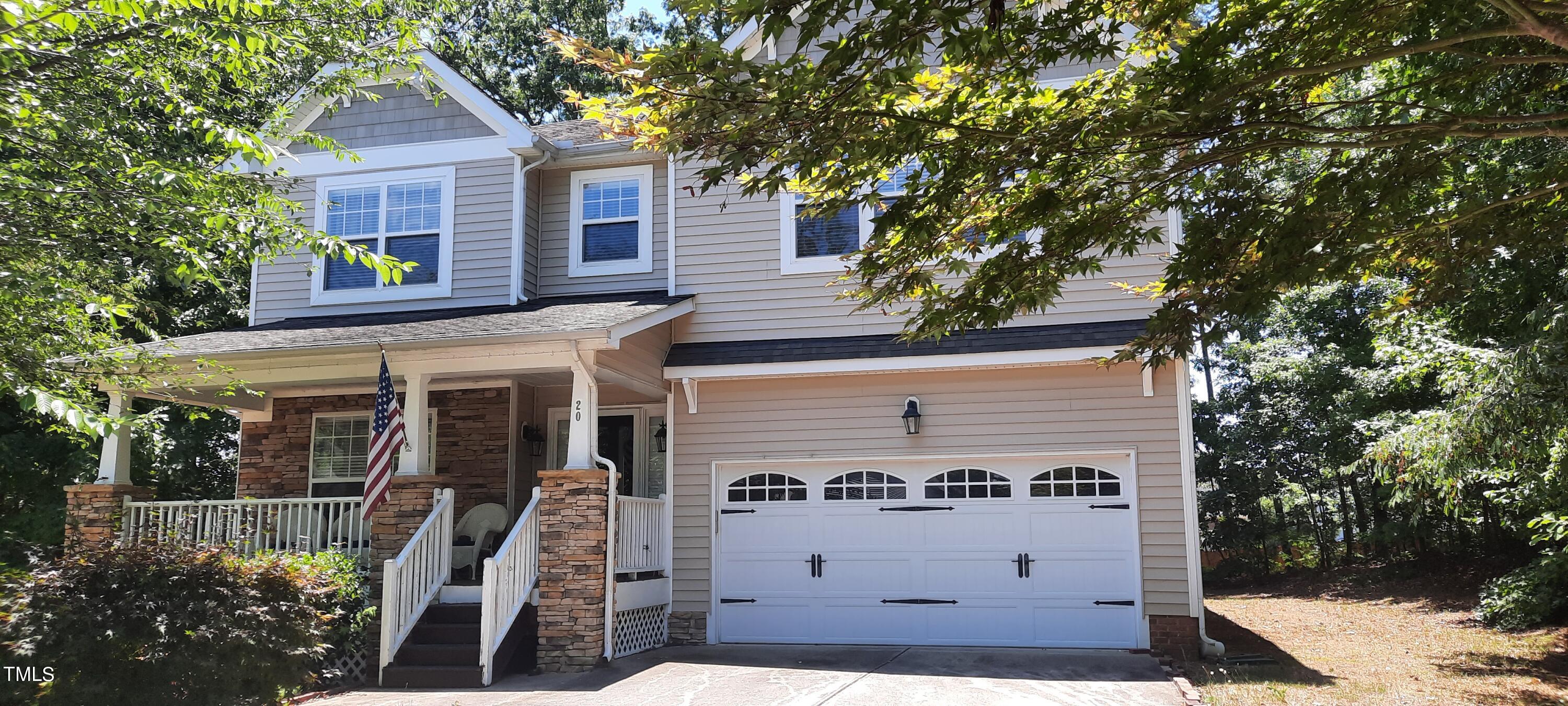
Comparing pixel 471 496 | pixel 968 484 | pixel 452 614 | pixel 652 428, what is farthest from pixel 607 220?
pixel 968 484

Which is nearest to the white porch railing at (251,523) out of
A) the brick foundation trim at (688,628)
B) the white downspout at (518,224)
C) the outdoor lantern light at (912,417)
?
the white downspout at (518,224)

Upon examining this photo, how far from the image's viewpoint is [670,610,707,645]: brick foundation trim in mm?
12172

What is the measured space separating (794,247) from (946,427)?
269cm

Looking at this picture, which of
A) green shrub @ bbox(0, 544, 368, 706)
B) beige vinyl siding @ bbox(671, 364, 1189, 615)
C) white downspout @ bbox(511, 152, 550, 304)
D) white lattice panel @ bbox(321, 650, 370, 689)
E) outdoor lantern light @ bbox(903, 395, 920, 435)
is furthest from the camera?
white downspout @ bbox(511, 152, 550, 304)

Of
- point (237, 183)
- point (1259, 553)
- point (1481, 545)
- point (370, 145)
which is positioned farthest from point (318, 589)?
point (1259, 553)

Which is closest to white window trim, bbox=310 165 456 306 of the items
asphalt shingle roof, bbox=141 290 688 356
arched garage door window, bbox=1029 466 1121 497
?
asphalt shingle roof, bbox=141 290 688 356

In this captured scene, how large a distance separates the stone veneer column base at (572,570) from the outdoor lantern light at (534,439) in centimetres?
309

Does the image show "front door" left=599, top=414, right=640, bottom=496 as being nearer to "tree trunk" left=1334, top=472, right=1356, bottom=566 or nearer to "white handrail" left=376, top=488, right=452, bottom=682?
"white handrail" left=376, top=488, right=452, bottom=682

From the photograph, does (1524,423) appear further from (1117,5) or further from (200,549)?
(200,549)

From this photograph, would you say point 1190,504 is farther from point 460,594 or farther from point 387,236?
point 387,236

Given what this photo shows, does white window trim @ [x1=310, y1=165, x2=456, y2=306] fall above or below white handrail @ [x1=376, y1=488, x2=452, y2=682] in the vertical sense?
above

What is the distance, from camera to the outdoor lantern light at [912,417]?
38.8 feet

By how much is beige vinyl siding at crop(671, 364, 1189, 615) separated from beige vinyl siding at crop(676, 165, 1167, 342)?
23.5 inches

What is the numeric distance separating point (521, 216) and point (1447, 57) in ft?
31.2
